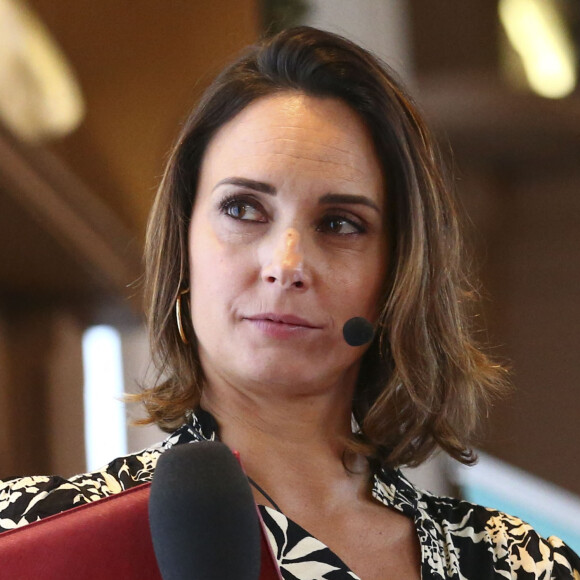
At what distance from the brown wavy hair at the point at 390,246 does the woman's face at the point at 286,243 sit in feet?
0.08

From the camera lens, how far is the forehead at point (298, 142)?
4.04ft

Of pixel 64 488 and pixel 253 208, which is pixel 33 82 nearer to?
pixel 253 208

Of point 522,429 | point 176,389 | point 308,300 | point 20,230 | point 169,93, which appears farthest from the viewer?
point 522,429

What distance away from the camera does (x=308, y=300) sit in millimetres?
1182

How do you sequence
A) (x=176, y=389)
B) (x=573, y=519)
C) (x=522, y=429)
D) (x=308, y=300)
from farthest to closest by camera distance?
(x=522, y=429) < (x=573, y=519) < (x=176, y=389) < (x=308, y=300)

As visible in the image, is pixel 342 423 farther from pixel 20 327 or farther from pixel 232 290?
pixel 20 327

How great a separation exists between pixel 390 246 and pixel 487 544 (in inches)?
15.2

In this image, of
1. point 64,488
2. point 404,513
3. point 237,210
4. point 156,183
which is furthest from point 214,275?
point 156,183

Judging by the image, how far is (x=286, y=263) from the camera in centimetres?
116

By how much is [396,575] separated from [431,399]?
258 mm

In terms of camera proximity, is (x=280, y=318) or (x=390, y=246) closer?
(x=280, y=318)

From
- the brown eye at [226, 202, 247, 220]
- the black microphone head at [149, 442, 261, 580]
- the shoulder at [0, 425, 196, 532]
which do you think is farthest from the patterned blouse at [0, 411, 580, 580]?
the black microphone head at [149, 442, 261, 580]

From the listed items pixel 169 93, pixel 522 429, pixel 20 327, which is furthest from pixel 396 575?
pixel 522 429

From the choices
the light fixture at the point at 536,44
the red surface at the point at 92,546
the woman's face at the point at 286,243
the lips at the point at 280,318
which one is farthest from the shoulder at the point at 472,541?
the light fixture at the point at 536,44
